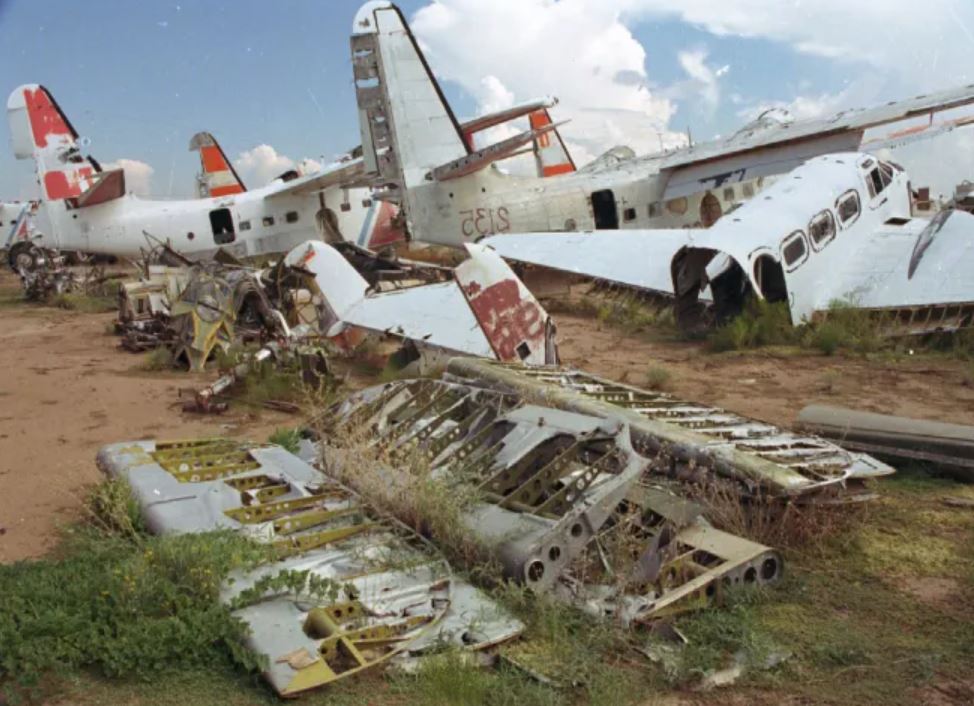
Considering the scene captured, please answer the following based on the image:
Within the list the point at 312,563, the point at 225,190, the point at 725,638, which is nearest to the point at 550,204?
the point at 312,563

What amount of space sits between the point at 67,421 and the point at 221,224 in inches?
673

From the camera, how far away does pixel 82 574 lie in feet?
15.9

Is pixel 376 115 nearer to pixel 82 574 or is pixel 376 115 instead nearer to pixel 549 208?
pixel 549 208

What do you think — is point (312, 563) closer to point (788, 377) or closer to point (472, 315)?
point (472, 315)

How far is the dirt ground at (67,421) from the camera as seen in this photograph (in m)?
6.88

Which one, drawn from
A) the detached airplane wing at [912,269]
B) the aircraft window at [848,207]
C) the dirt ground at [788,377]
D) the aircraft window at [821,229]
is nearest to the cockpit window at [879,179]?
the aircraft window at [848,207]

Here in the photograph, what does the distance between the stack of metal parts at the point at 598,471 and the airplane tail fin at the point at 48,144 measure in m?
22.5

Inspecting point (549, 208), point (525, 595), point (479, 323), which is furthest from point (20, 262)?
point (525, 595)

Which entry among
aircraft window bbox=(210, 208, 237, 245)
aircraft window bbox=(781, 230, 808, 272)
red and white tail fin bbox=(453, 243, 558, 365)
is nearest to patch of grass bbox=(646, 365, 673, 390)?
red and white tail fin bbox=(453, 243, 558, 365)

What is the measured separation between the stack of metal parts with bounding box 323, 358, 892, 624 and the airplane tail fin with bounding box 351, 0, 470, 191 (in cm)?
1319

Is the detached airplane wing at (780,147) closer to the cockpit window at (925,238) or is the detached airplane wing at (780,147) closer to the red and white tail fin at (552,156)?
the cockpit window at (925,238)

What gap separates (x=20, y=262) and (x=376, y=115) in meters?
14.0

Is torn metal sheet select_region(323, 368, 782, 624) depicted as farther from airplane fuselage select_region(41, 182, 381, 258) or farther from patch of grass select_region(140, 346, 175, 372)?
airplane fuselage select_region(41, 182, 381, 258)

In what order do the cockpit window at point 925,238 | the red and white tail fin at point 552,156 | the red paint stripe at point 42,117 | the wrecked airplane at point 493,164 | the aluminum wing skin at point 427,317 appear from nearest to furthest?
1. the aluminum wing skin at point 427,317
2. the cockpit window at point 925,238
3. the wrecked airplane at point 493,164
4. the red paint stripe at point 42,117
5. the red and white tail fin at point 552,156
